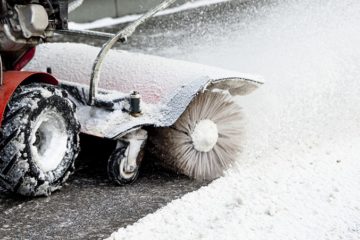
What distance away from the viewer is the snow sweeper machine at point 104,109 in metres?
3.54

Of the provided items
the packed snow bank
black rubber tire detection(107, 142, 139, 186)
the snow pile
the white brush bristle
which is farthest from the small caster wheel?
the snow pile

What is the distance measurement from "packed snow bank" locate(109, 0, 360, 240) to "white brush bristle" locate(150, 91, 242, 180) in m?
0.13

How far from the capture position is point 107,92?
415cm

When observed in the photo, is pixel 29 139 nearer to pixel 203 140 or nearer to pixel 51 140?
pixel 51 140

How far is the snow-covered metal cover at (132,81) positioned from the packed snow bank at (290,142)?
50cm

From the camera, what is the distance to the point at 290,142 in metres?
4.80

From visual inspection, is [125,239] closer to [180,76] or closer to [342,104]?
[180,76]

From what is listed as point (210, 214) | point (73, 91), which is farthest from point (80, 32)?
point (210, 214)

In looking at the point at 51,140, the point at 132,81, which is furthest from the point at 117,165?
the point at 132,81

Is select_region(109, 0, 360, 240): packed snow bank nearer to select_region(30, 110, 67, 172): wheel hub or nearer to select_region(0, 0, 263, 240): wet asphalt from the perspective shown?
select_region(0, 0, 263, 240): wet asphalt

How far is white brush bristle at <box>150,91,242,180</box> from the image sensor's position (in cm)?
409

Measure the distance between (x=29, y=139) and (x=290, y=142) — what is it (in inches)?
79.5

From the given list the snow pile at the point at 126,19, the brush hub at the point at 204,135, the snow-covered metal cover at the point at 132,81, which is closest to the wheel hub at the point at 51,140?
the snow-covered metal cover at the point at 132,81

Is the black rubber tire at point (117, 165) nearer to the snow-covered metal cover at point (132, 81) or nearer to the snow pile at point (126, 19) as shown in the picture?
the snow-covered metal cover at point (132, 81)
